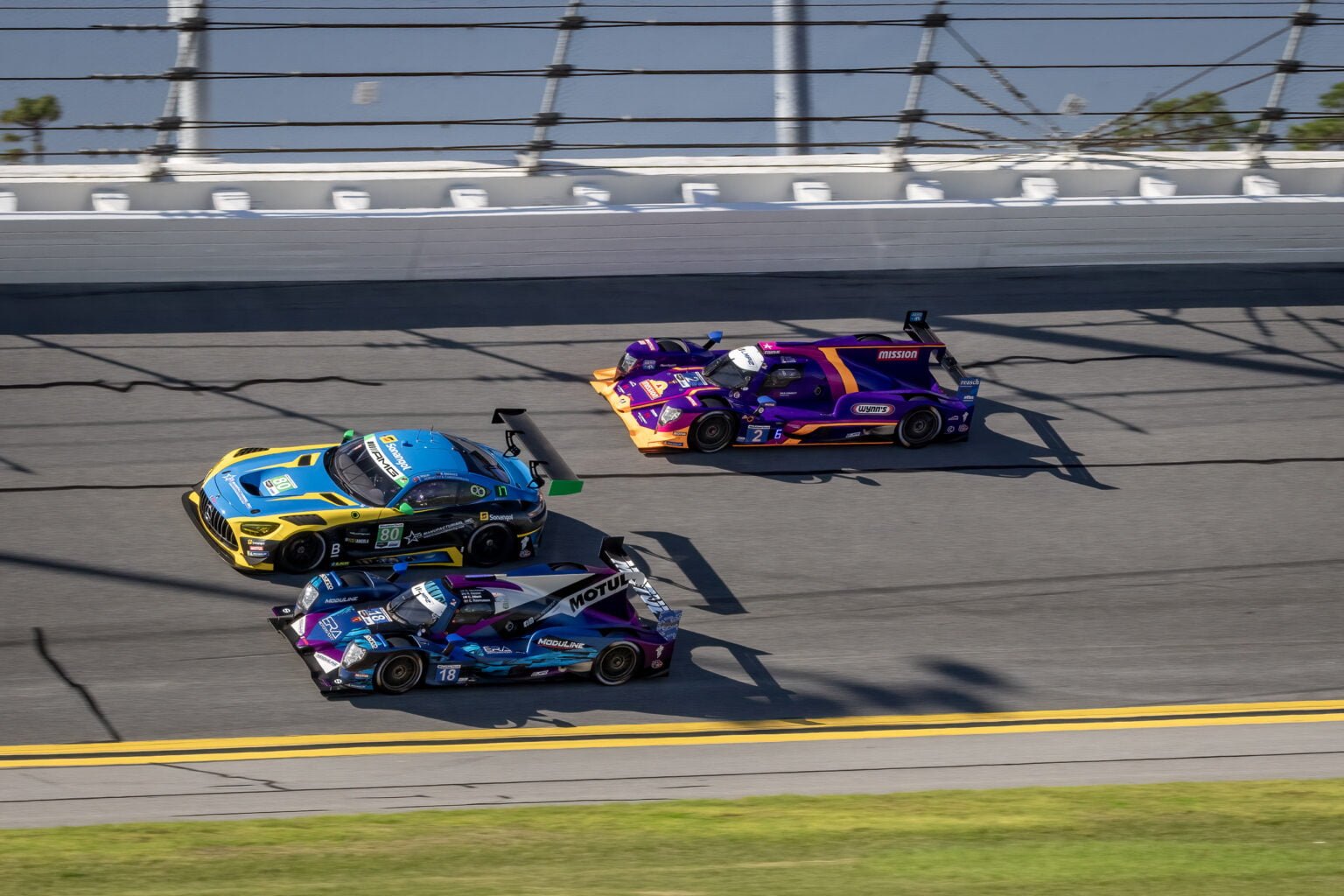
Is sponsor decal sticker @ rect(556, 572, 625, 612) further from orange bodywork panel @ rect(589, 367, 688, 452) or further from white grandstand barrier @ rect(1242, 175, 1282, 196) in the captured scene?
white grandstand barrier @ rect(1242, 175, 1282, 196)

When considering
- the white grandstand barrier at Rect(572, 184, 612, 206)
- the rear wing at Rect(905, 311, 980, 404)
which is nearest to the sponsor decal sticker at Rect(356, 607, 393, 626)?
the rear wing at Rect(905, 311, 980, 404)

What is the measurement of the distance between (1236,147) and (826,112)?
6145mm

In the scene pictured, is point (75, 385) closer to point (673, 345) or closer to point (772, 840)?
point (673, 345)

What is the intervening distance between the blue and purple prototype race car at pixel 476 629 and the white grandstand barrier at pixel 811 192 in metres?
9.59

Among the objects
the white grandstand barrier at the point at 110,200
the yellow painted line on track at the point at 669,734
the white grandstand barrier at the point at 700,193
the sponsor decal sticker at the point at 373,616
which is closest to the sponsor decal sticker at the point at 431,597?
the sponsor decal sticker at the point at 373,616

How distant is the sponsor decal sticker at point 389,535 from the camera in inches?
482

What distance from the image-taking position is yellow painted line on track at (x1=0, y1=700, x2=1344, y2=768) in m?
9.98

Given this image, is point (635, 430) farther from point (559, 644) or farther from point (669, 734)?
point (669, 734)

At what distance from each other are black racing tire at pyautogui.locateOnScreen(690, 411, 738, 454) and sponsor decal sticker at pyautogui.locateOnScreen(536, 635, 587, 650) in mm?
4190

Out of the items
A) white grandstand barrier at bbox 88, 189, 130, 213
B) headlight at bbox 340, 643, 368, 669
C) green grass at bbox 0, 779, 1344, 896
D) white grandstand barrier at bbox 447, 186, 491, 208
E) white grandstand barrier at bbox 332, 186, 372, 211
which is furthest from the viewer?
white grandstand barrier at bbox 447, 186, 491, 208

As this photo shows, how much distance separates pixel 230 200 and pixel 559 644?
9.60 meters

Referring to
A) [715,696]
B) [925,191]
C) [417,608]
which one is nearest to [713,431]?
[715,696]

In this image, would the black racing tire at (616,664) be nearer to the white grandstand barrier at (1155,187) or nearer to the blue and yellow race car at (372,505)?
the blue and yellow race car at (372,505)

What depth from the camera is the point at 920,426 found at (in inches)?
611
